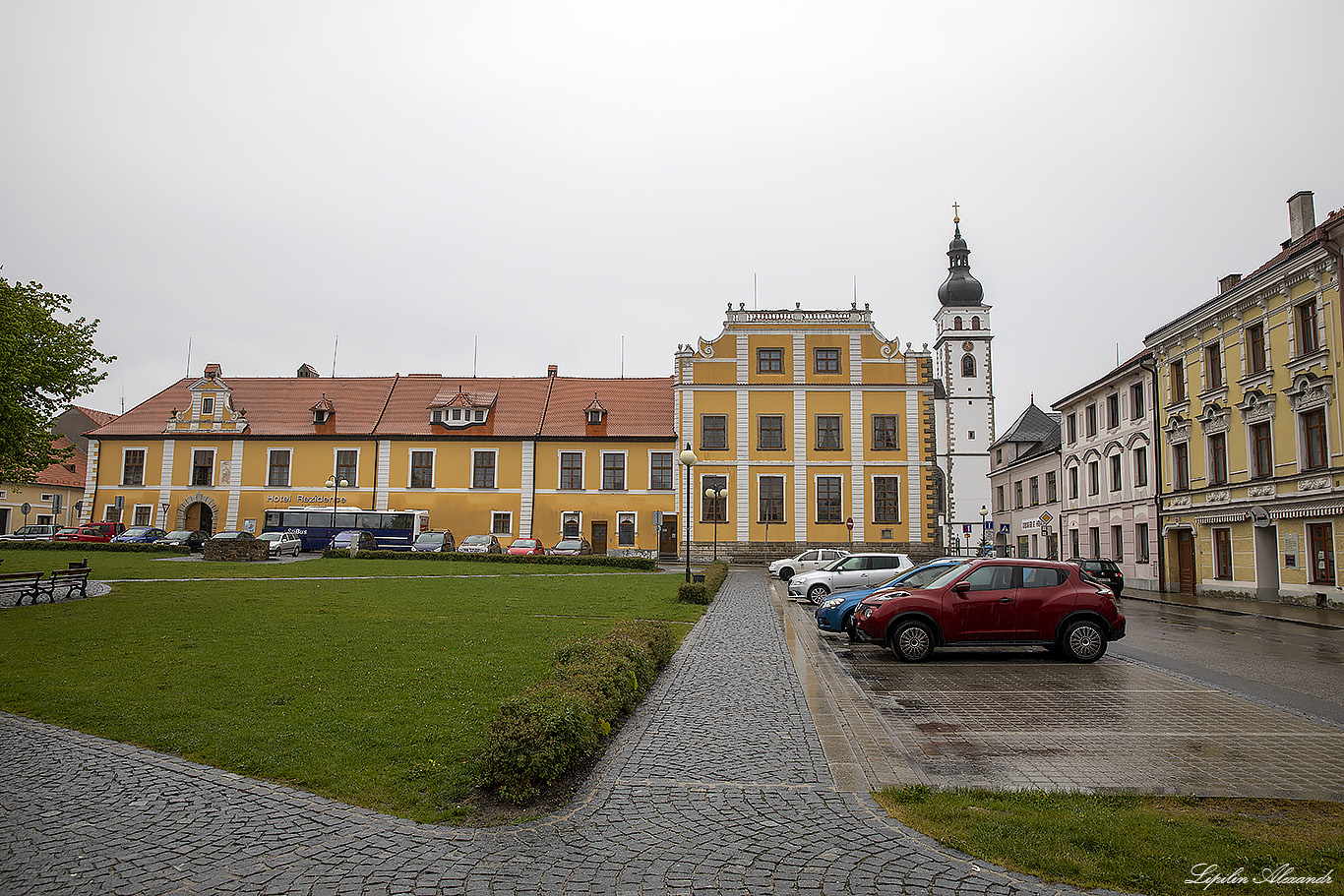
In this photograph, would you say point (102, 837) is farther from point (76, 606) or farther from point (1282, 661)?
point (1282, 661)

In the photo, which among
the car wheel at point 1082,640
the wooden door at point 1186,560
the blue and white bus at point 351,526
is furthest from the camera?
the blue and white bus at point 351,526

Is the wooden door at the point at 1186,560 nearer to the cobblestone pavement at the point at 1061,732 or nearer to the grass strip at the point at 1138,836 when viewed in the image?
the cobblestone pavement at the point at 1061,732

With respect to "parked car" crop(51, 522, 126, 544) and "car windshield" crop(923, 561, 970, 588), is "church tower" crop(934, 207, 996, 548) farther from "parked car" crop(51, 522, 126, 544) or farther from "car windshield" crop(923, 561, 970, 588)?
"car windshield" crop(923, 561, 970, 588)

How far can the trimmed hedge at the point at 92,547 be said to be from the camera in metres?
40.1

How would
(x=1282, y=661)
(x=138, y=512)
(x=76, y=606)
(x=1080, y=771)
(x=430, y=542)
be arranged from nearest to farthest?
(x=1080, y=771), (x=1282, y=661), (x=76, y=606), (x=430, y=542), (x=138, y=512)

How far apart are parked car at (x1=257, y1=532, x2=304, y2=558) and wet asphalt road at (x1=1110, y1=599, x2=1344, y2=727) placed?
37638mm

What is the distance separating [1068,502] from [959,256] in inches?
2096

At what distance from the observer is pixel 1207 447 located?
31672 mm

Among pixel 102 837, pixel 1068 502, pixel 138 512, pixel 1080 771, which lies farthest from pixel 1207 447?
pixel 138 512

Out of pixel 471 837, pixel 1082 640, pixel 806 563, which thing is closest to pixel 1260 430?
pixel 806 563

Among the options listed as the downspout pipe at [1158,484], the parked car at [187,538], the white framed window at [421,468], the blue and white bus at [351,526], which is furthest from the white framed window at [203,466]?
the downspout pipe at [1158,484]

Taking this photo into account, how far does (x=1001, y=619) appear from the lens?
13320mm

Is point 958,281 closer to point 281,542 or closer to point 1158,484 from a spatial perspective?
point 1158,484

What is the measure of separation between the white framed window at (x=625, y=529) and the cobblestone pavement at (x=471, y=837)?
43427 millimetres
